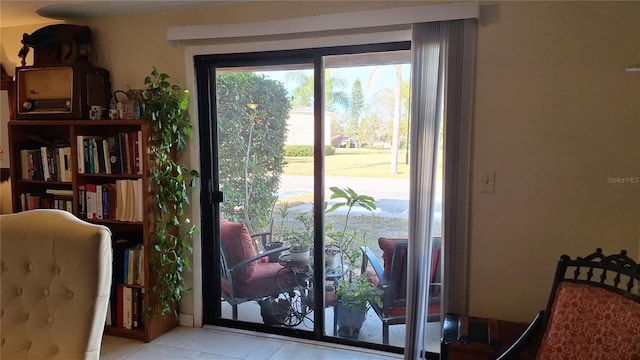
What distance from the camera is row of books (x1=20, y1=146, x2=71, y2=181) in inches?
119

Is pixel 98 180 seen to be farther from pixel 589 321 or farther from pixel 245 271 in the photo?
pixel 589 321

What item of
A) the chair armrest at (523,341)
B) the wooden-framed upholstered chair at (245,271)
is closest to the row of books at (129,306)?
the wooden-framed upholstered chair at (245,271)

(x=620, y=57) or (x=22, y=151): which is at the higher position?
(x=620, y=57)

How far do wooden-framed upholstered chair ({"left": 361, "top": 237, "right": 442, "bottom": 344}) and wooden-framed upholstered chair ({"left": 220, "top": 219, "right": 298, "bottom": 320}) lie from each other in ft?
1.85

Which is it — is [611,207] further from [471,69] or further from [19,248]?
[19,248]

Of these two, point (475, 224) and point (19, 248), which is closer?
point (19, 248)

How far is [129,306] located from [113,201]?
0.73 meters

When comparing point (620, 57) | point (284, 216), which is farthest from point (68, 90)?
point (620, 57)

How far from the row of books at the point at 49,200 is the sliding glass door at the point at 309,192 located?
99 cm

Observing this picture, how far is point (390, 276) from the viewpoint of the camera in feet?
9.08

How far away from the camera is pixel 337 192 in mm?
2824

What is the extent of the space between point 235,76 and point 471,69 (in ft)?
5.07

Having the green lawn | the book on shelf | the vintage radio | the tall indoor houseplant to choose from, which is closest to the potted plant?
the green lawn

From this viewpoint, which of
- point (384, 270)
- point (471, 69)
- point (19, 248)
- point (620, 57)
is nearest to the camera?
point (19, 248)
